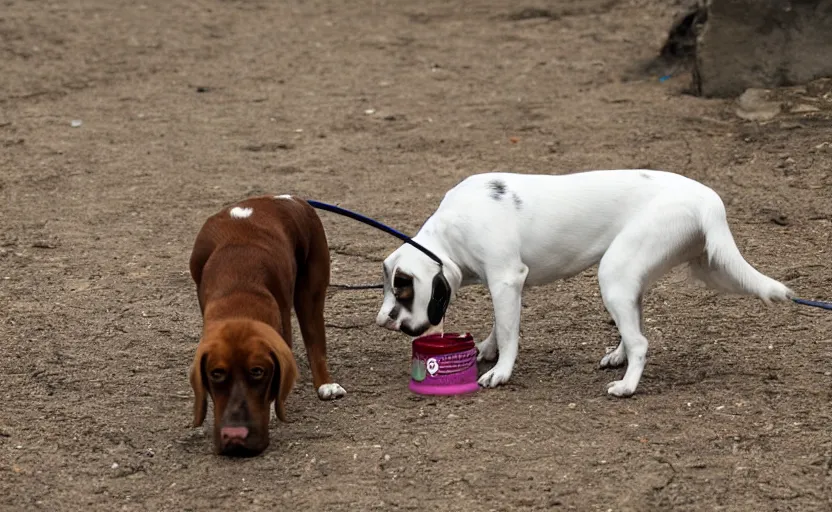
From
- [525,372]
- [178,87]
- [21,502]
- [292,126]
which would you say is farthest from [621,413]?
[178,87]

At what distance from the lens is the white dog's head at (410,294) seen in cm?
523

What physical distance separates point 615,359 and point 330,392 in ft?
4.16

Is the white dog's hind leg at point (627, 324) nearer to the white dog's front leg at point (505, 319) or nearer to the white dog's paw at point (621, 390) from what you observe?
the white dog's paw at point (621, 390)

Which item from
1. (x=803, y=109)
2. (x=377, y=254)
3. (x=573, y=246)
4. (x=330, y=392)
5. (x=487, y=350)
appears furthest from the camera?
(x=803, y=109)

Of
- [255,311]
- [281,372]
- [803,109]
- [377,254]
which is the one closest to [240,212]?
[255,311]

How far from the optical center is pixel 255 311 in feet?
15.2

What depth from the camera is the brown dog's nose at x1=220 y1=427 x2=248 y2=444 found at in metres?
4.46

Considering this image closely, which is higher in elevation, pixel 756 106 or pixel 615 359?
pixel 615 359

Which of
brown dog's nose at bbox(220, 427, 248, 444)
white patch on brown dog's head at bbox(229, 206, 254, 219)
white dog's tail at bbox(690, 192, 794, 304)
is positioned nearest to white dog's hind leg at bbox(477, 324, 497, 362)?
white dog's tail at bbox(690, 192, 794, 304)

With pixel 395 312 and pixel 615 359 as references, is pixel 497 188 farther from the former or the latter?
pixel 615 359

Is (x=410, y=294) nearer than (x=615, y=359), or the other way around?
(x=410, y=294)

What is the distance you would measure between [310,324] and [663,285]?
212 centimetres

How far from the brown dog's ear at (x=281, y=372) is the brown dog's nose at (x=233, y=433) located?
0.16 metres

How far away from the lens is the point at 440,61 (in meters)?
11.8
